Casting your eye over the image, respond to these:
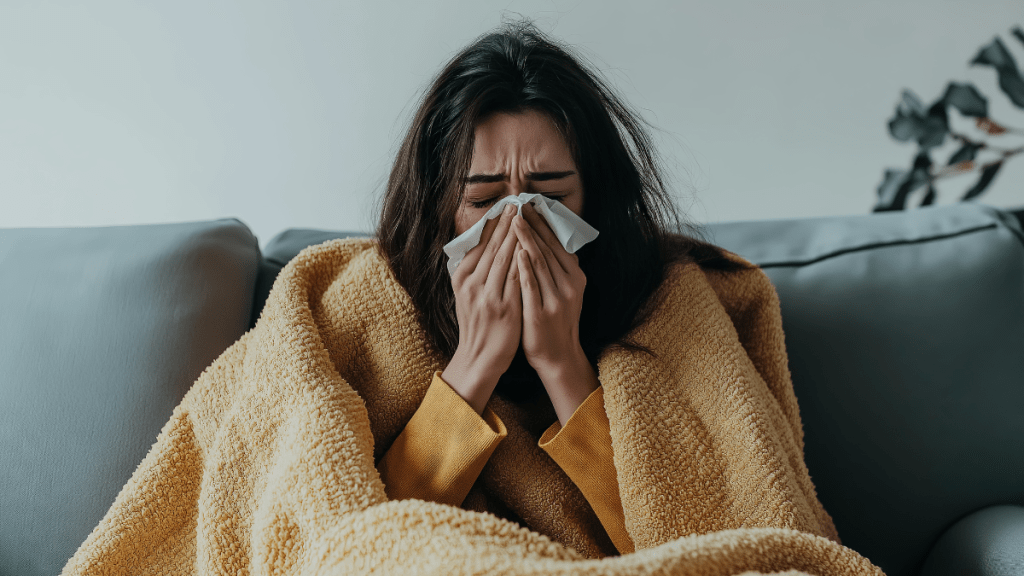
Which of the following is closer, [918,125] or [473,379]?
[473,379]

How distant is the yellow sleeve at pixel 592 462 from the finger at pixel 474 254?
0.69ft

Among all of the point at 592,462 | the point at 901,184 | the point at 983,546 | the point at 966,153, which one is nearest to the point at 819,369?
the point at 983,546

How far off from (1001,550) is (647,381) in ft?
1.37

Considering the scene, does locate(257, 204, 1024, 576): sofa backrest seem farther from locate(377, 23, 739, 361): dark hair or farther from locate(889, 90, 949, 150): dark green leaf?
locate(889, 90, 949, 150): dark green leaf

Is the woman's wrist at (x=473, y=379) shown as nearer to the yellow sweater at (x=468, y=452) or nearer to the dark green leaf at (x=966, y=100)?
the yellow sweater at (x=468, y=452)

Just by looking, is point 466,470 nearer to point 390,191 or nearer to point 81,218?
point 390,191

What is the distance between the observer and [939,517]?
825 millimetres

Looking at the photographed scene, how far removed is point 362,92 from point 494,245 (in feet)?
2.35

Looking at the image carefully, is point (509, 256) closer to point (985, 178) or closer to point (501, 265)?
point (501, 265)

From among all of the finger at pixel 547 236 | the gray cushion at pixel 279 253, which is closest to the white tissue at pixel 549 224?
the finger at pixel 547 236

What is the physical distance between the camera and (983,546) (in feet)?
2.36

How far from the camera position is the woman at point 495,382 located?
0.67 m

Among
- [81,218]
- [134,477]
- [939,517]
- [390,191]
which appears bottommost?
[939,517]

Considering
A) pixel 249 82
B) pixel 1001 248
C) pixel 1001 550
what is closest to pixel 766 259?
pixel 1001 248
